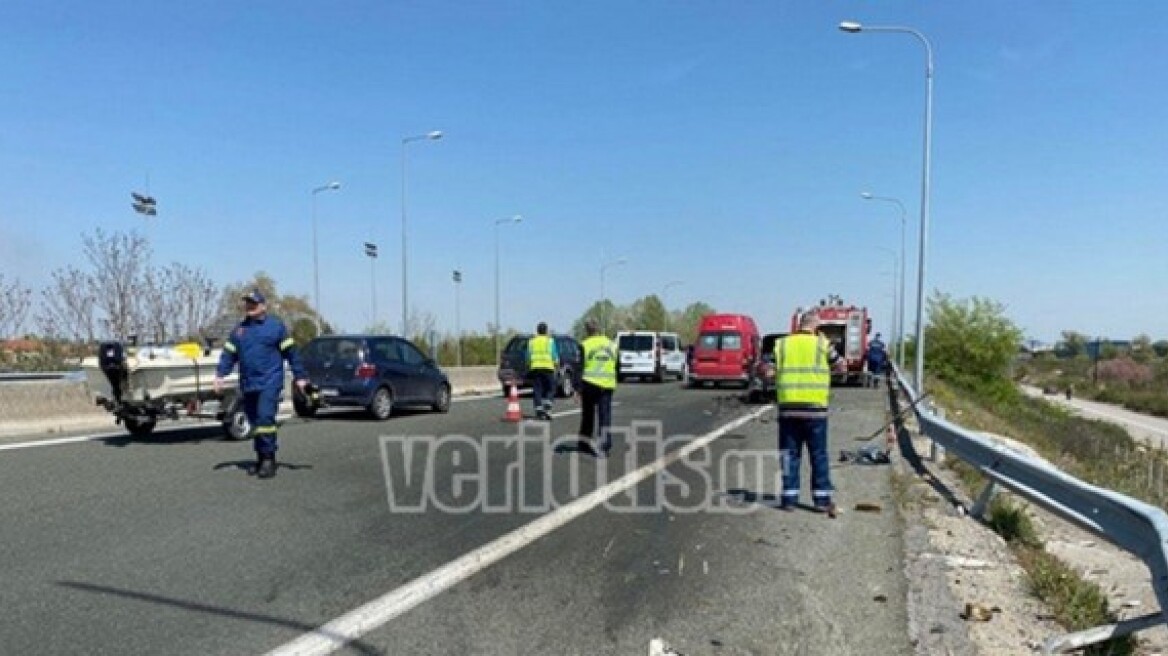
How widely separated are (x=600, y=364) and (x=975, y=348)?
41.5m

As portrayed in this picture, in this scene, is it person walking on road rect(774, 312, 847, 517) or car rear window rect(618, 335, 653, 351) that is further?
car rear window rect(618, 335, 653, 351)

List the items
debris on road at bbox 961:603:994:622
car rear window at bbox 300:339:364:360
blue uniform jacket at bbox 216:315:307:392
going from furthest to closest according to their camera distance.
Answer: car rear window at bbox 300:339:364:360 < blue uniform jacket at bbox 216:315:307:392 < debris on road at bbox 961:603:994:622

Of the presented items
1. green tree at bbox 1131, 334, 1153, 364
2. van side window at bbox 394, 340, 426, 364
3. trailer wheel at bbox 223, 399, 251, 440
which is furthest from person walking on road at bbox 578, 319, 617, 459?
green tree at bbox 1131, 334, 1153, 364

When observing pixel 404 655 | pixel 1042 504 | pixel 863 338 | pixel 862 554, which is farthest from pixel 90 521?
pixel 863 338

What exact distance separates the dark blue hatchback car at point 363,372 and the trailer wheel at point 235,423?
10.3 feet

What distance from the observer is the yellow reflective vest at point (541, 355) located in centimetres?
1745

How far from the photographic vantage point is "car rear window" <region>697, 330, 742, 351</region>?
31.1 meters

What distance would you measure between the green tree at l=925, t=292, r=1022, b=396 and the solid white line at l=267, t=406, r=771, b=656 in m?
43.4

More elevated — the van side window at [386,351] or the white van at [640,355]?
the van side window at [386,351]

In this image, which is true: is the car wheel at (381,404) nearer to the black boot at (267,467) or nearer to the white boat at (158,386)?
the white boat at (158,386)

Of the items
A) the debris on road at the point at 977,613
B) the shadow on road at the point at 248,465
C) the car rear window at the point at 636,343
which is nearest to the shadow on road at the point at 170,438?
the shadow on road at the point at 248,465

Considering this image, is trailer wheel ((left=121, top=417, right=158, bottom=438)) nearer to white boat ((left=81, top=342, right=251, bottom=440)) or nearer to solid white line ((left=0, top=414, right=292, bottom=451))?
white boat ((left=81, top=342, right=251, bottom=440))

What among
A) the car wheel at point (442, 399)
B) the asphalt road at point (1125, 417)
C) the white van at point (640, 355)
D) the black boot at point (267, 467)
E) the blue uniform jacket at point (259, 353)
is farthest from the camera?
the asphalt road at point (1125, 417)

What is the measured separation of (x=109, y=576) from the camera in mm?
5855
